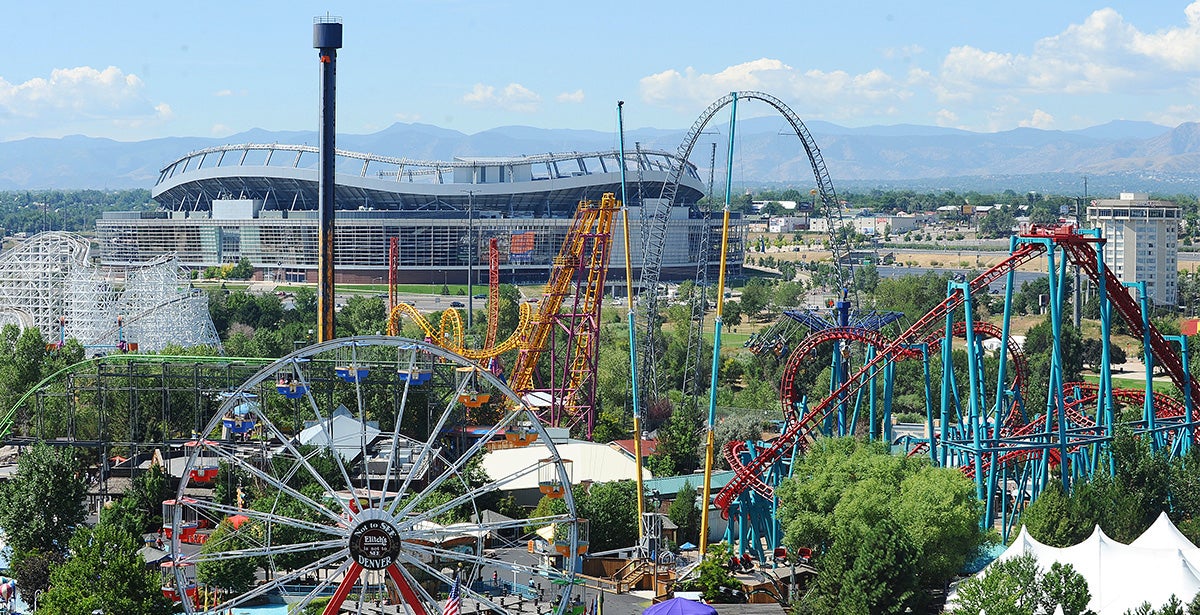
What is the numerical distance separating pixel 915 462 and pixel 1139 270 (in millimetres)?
90364

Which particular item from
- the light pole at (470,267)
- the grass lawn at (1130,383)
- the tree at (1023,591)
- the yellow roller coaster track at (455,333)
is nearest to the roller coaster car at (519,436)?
the tree at (1023,591)

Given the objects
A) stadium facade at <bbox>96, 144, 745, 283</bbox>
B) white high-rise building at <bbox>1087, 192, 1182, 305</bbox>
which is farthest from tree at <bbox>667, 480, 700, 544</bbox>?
stadium facade at <bbox>96, 144, 745, 283</bbox>

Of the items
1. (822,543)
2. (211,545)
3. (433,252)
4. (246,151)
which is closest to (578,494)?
(822,543)

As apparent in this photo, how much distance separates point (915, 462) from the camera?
138ft

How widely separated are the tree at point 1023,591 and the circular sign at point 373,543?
35.9ft

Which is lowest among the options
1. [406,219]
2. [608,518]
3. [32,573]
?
[32,573]

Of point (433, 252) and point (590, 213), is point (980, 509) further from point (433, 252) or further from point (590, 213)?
point (433, 252)

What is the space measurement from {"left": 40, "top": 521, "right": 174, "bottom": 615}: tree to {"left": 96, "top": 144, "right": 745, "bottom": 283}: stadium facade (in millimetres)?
106263

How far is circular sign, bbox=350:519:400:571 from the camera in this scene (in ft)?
102

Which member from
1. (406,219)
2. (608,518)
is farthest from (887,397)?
(406,219)

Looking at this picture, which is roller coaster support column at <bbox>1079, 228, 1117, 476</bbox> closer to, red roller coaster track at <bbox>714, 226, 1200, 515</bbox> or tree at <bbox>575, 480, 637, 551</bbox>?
red roller coaster track at <bbox>714, 226, 1200, 515</bbox>

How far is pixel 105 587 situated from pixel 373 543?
22.9 feet

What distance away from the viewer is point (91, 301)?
82500mm

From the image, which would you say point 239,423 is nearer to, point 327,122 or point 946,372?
point 946,372
